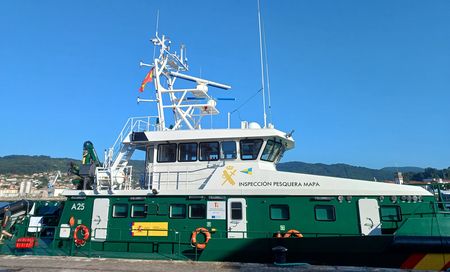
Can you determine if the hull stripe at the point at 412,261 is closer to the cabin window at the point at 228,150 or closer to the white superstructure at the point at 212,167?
the white superstructure at the point at 212,167

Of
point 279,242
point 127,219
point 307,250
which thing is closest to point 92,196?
point 127,219

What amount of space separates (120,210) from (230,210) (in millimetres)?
3888

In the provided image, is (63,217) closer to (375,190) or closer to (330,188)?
(330,188)

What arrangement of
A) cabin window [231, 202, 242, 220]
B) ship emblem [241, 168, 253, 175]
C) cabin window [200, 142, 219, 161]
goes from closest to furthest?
1. cabin window [231, 202, 242, 220]
2. ship emblem [241, 168, 253, 175]
3. cabin window [200, 142, 219, 161]

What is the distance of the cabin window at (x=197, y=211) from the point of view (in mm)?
10422

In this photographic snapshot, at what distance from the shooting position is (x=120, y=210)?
1112 centimetres

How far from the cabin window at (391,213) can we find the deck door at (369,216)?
16 centimetres

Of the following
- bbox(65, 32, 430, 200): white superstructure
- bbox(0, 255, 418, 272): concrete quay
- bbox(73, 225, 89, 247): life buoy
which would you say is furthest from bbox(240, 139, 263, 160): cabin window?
bbox(73, 225, 89, 247): life buoy

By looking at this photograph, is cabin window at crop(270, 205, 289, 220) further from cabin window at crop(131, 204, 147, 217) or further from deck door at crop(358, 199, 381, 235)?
cabin window at crop(131, 204, 147, 217)

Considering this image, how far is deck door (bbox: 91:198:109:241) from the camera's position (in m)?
11.0

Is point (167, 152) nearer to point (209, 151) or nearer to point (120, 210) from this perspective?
point (209, 151)

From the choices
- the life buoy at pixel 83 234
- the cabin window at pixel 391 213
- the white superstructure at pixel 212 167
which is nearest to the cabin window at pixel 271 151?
the white superstructure at pixel 212 167

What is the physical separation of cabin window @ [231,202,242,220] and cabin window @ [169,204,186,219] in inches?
63.3

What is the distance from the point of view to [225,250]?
888cm
